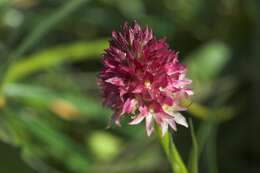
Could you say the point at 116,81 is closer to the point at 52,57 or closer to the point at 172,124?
the point at 172,124

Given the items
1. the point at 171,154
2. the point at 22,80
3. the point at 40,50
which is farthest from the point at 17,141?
the point at 171,154

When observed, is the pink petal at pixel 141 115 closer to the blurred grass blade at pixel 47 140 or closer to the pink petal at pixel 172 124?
the pink petal at pixel 172 124

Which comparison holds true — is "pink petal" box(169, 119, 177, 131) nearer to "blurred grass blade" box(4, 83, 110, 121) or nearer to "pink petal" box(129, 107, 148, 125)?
"pink petal" box(129, 107, 148, 125)

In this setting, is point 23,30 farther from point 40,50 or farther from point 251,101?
point 251,101

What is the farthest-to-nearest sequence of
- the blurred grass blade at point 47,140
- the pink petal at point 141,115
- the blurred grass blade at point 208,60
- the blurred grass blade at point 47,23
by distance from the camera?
the blurred grass blade at point 208,60 → the blurred grass blade at point 47,140 → the blurred grass blade at point 47,23 → the pink petal at point 141,115

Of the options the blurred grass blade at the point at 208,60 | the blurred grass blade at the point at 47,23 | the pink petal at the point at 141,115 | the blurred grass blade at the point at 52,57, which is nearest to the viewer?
the pink petal at the point at 141,115

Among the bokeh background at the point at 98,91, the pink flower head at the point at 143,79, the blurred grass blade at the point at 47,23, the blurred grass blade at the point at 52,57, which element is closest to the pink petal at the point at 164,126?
the pink flower head at the point at 143,79

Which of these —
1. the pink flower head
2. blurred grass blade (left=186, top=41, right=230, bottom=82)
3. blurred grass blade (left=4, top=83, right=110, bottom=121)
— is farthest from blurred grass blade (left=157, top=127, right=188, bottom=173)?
blurred grass blade (left=186, top=41, right=230, bottom=82)

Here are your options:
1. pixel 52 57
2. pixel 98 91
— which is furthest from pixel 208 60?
pixel 52 57
